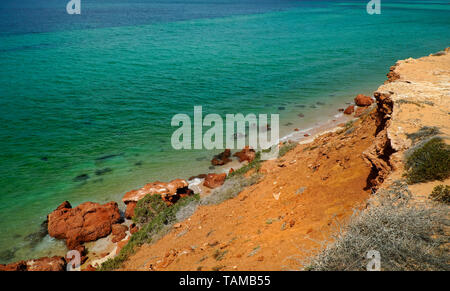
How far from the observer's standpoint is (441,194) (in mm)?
4633

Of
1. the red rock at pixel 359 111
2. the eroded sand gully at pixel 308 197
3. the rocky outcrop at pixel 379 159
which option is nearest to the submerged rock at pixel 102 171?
the eroded sand gully at pixel 308 197

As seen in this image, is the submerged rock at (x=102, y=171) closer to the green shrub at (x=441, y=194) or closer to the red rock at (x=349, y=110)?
the green shrub at (x=441, y=194)

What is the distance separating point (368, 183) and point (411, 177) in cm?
230

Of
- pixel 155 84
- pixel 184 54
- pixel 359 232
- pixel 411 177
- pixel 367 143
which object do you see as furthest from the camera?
pixel 184 54

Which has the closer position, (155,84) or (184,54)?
(155,84)

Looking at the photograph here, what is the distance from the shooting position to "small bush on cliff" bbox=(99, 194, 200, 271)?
8750 mm

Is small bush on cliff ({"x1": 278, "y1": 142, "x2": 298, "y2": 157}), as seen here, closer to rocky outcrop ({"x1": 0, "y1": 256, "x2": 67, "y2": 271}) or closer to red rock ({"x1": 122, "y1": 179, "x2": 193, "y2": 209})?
red rock ({"x1": 122, "y1": 179, "x2": 193, "y2": 209})

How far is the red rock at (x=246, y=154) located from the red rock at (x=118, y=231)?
7392mm

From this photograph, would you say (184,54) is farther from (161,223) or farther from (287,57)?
(161,223)

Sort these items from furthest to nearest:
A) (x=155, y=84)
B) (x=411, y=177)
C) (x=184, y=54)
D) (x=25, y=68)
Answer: (x=184, y=54)
(x=25, y=68)
(x=155, y=84)
(x=411, y=177)

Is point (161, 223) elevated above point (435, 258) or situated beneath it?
situated beneath

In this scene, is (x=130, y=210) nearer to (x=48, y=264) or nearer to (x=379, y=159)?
(x=48, y=264)
